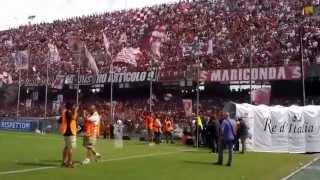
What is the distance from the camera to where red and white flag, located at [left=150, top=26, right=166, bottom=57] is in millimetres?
49253

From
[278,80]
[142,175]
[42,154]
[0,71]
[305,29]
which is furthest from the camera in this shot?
[0,71]

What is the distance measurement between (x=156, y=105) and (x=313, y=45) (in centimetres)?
1324

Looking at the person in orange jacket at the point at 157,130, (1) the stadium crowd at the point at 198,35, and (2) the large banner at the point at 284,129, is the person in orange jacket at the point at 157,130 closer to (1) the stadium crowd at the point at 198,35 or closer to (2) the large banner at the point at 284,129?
(2) the large banner at the point at 284,129

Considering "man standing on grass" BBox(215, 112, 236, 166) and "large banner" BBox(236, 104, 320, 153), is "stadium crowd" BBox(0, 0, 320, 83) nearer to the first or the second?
"large banner" BBox(236, 104, 320, 153)

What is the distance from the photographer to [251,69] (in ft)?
145

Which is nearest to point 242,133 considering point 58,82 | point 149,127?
point 149,127

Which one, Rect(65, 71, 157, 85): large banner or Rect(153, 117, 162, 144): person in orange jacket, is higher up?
Rect(65, 71, 157, 85): large banner

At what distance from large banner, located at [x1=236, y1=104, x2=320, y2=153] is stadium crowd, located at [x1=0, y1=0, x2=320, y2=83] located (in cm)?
1151

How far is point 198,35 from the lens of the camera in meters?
53.6

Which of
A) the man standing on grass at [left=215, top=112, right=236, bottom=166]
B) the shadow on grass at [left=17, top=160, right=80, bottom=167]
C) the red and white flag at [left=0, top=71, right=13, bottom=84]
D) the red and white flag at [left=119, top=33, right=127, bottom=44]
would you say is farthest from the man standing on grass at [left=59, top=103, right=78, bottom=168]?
the red and white flag at [left=0, top=71, right=13, bottom=84]

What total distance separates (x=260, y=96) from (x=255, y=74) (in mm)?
4172

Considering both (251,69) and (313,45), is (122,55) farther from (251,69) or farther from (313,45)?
(313,45)

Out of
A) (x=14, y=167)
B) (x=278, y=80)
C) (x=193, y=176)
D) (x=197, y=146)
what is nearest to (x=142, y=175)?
(x=193, y=176)

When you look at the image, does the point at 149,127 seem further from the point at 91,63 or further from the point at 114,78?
the point at 114,78
